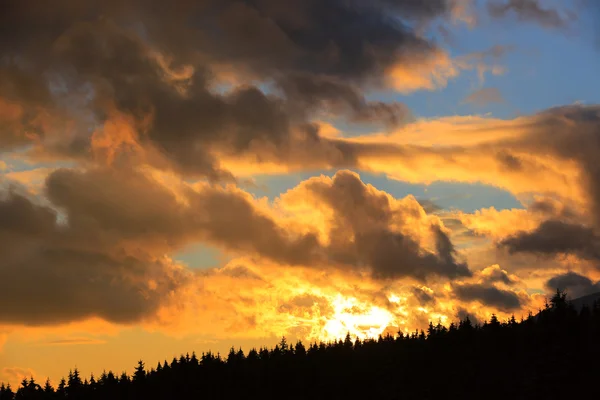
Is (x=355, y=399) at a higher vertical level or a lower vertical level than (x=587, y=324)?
lower

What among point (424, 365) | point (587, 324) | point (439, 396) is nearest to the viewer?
point (587, 324)

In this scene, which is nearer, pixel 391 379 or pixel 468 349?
pixel 468 349

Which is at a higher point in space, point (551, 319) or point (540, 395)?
point (551, 319)

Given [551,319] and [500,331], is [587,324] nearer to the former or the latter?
[551,319]

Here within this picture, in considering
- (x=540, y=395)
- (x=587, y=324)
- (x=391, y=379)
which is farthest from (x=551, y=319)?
(x=391, y=379)

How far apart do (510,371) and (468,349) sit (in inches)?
669

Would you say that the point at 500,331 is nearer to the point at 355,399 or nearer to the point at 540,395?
the point at 540,395

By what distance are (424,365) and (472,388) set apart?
70.9ft

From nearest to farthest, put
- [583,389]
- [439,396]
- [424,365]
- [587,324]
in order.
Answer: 1. [583,389]
2. [587,324]
3. [439,396]
4. [424,365]

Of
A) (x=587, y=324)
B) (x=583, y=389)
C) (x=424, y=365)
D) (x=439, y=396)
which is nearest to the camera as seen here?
(x=583, y=389)

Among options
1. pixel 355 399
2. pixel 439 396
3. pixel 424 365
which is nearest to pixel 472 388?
pixel 439 396

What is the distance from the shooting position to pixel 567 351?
520 feet

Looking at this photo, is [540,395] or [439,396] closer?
[540,395]

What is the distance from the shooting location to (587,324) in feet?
534
